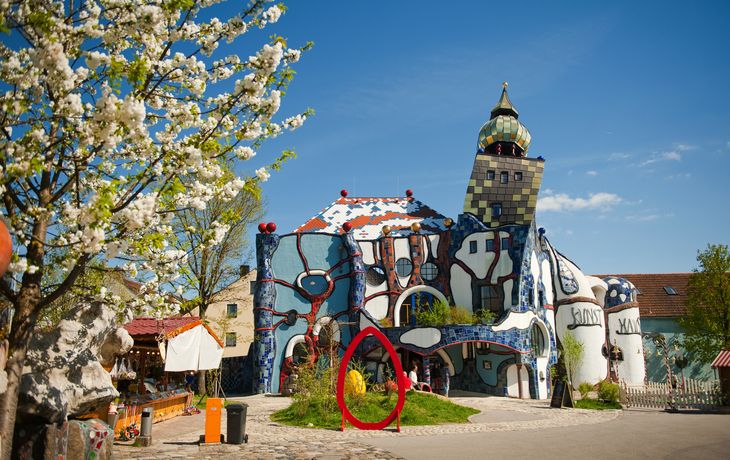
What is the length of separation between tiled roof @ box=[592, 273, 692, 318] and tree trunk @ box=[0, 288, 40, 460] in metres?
29.9

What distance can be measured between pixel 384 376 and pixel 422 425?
9509mm

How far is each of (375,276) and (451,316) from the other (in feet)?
14.4

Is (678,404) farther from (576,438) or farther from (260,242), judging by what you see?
(260,242)

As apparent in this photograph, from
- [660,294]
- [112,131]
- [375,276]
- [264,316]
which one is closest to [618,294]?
[660,294]

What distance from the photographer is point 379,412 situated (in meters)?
13.2

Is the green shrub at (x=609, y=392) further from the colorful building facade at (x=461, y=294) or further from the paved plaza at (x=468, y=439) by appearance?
the paved plaza at (x=468, y=439)

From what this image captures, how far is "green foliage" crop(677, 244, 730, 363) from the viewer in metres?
24.3

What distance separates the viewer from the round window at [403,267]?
2420 cm

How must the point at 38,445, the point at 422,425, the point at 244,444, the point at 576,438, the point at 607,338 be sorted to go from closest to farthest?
the point at 38,445 → the point at 244,444 → the point at 576,438 → the point at 422,425 → the point at 607,338

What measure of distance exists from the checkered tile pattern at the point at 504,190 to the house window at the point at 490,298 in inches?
130

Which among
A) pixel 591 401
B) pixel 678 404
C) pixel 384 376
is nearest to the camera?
pixel 678 404

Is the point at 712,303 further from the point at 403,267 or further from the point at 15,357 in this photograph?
the point at 15,357

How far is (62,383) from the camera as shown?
A: 275 inches

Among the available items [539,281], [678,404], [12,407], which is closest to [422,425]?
[12,407]
